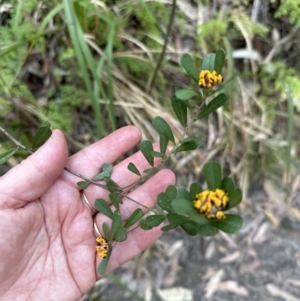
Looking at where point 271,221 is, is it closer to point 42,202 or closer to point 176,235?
point 176,235

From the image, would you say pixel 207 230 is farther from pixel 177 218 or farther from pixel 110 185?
pixel 110 185

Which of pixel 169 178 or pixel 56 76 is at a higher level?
pixel 56 76

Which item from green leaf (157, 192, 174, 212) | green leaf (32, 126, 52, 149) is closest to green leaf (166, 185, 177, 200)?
green leaf (157, 192, 174, 212)

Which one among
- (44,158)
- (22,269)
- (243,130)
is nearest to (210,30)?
(243,130)

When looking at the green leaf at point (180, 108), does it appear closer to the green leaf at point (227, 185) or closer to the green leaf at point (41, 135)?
the green leaf at point (227, 185)

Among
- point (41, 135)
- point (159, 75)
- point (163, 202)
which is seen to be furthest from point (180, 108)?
point (159, 75)
